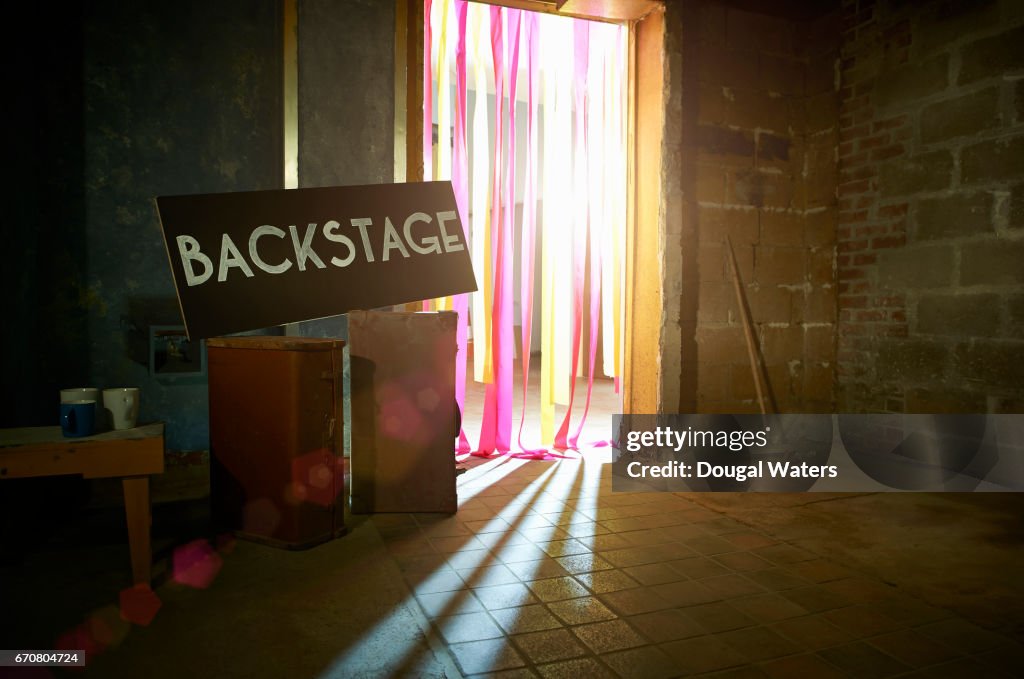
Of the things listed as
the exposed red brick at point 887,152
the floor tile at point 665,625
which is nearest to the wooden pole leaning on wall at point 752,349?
the exposed red brick at point 887,152

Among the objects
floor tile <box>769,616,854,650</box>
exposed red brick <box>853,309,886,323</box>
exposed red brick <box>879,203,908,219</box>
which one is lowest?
floor tile <box>769,616,854,650</box>

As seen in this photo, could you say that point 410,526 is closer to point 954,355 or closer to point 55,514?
point 55,514

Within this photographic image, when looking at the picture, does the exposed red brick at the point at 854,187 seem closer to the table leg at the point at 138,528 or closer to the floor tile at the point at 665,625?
the floor tile at the point at 665,625

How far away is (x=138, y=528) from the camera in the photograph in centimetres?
239

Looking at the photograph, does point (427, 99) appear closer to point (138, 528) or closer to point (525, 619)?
point (138, 528)

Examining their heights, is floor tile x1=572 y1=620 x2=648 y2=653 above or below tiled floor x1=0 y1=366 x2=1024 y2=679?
below

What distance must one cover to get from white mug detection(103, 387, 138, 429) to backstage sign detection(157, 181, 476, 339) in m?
0.72

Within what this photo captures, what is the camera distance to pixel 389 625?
2.15 meters

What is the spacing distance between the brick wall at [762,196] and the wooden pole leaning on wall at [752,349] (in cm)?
4

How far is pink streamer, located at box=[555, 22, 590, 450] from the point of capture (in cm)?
455

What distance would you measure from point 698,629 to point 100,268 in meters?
3.30

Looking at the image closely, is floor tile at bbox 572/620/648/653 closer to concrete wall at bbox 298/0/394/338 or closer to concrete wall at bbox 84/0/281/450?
concrete wall at bbox 298/0/394/338

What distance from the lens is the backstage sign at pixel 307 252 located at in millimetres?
3230

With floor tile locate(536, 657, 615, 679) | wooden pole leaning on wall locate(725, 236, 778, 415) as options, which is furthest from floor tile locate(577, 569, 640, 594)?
wooden pole leaning on wall locate(725, 236, 778, 415)
